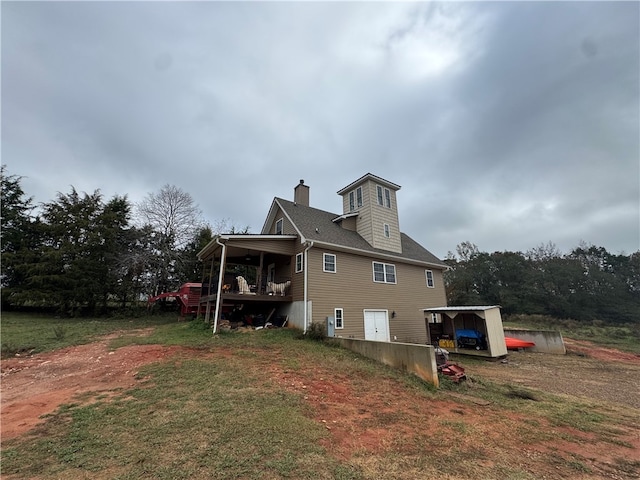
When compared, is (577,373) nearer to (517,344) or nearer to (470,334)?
(470,334)

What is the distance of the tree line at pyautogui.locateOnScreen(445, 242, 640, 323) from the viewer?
32.6 meters

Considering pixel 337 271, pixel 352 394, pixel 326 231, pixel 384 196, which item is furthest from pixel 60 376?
pixel 384 196

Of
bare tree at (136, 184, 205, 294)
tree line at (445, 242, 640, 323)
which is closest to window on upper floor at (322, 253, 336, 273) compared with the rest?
bare tree at (136, 184, 205, 294)

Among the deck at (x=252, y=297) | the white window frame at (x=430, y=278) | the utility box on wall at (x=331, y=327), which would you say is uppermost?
A: the white window frame at (x=430, y=278)

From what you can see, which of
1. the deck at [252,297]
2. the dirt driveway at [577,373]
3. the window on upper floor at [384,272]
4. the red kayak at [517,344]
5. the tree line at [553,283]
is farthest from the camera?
the tree line at [553,283]

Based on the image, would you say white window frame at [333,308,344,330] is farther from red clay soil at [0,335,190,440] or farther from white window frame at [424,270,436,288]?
white window frame at [424,270,436,288]

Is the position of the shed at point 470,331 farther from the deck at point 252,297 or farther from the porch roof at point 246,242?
the porch roof at point 246,242

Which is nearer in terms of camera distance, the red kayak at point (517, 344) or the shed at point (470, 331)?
the shed at point (470, 331)

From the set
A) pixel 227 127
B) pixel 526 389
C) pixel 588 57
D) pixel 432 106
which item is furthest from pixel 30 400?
pixel 588 57

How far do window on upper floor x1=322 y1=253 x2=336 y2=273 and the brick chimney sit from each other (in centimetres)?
552

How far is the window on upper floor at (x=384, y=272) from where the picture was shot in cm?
1545

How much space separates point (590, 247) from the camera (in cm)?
4144

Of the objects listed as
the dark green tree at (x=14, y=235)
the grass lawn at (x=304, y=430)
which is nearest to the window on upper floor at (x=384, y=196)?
the grass lawn at (x=304, y=430)

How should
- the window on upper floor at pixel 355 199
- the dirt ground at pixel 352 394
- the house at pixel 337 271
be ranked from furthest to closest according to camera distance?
the window on upper floor at pixel 355 199 → the house at pixel 337 271 → the dirt ground at pixel 352 394
